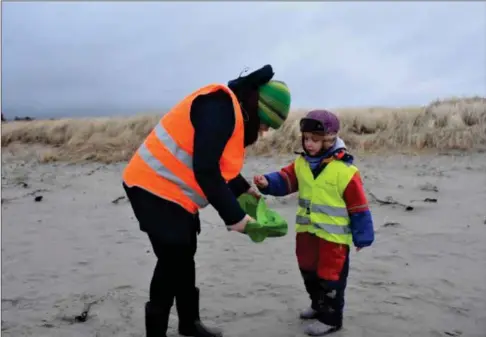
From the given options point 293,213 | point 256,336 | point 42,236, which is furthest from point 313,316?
point 42,236

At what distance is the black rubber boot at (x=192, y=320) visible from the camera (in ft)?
11.0

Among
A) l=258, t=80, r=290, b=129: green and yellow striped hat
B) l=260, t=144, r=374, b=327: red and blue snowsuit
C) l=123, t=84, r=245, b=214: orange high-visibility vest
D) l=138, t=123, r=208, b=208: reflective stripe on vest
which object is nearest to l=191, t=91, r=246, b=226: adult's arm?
l=123, t=84, r=245, b=214: orange high-visibility vest

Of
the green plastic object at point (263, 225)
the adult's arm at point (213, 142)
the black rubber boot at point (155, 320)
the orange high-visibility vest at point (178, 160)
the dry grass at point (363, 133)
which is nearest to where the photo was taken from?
the adult's arm at point (213, 142)

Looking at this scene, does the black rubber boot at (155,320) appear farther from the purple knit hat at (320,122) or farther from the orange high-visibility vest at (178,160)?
the purple knit hat at (320,122)

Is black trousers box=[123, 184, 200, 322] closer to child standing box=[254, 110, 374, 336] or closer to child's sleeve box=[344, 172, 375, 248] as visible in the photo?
child standing box=[254, 110, 374, 336]

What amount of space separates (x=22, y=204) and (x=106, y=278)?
3.61 meters

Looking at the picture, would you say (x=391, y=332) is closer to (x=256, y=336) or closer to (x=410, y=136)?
(x=256, y=336)

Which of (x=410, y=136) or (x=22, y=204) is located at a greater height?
(x=410, y=136)

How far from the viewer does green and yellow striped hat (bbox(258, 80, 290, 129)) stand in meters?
2.92

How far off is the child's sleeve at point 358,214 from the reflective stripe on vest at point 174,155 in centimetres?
88

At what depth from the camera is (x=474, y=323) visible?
345 centimetres

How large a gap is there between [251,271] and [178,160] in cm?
193

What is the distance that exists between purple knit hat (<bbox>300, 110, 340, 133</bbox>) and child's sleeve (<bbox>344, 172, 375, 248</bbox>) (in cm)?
31

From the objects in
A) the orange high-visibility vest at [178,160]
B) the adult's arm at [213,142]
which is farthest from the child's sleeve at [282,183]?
the adult's arm at [213,142]
